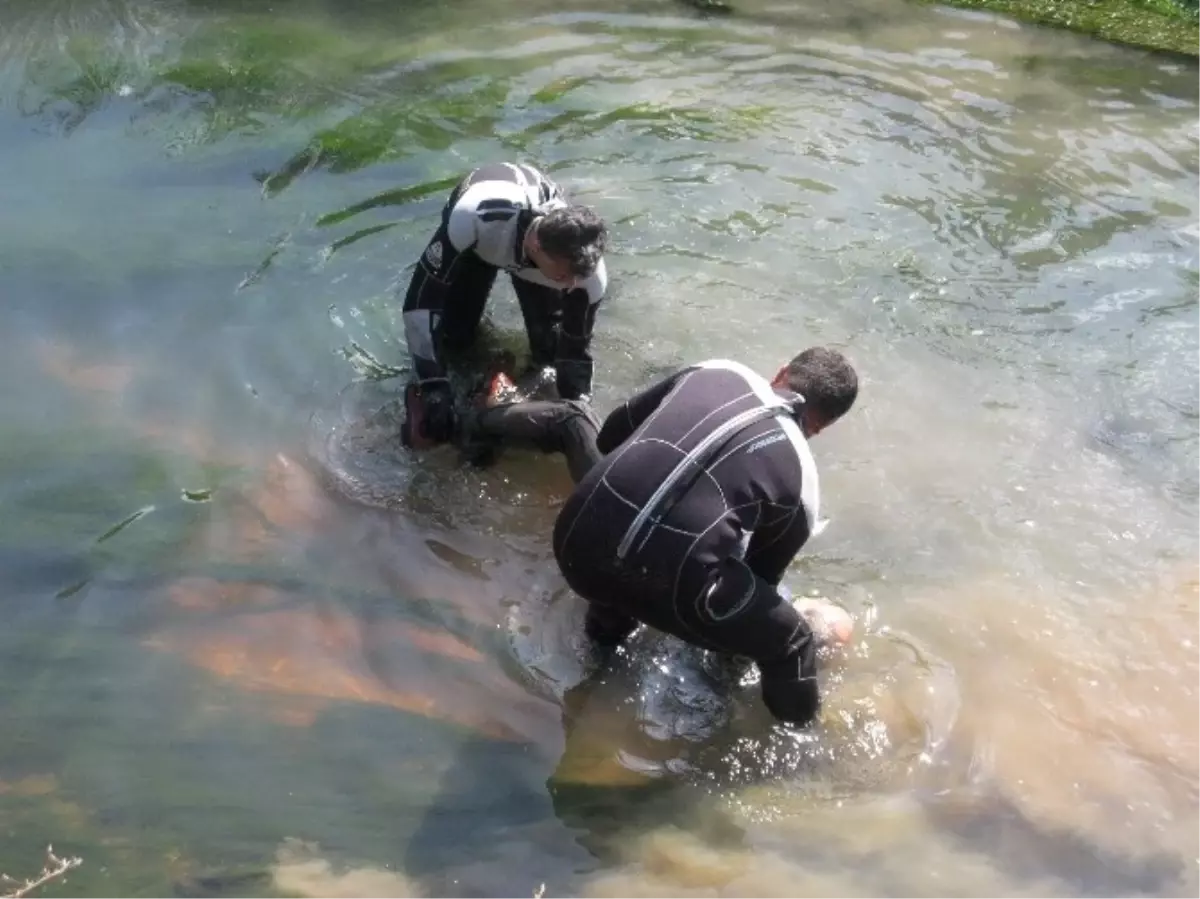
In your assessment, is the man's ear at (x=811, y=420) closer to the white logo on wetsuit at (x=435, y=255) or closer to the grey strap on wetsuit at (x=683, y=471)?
the grey strap on wetsuit at (x=683, y=471)

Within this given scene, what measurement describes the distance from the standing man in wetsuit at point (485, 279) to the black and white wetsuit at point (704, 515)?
1.15m

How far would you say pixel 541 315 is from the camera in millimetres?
5461

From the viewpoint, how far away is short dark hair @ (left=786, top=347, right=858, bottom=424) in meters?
3.59

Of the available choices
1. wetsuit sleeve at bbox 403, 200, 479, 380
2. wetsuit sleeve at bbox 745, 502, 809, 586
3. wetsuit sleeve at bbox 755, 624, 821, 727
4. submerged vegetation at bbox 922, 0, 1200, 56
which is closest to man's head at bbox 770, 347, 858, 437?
wetsuit sleeve at bbox 745, 502, 809, 586

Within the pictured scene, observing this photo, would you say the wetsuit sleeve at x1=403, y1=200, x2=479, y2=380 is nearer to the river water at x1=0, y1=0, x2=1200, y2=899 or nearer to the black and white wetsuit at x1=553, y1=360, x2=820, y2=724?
the river water at x1=0, y1=0, x2=1200, y2=899

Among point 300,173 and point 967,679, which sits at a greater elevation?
point 300,173

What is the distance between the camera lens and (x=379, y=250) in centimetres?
647

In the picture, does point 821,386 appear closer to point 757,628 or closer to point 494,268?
point 757,628

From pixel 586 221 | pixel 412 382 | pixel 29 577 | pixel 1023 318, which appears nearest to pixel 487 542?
pixel 412 382

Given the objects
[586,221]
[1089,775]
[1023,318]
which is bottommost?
[1089,775]

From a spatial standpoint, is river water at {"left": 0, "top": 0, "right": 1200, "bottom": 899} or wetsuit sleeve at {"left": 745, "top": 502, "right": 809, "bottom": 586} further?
river water at {"left": 0, "top": 0, "right": 1200, "bottom": 899}

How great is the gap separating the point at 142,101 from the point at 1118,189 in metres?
6.28

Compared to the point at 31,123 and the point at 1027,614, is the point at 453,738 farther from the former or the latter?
the point at 31,123

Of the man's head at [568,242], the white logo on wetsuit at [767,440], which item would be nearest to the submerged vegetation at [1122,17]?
the man's head at [568,242]
